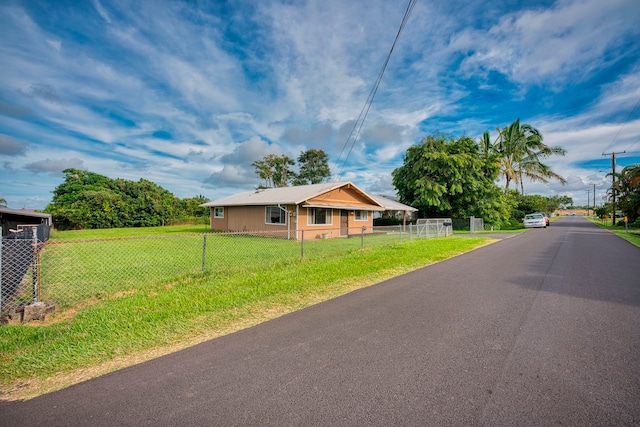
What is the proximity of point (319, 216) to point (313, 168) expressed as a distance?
29.7 meters

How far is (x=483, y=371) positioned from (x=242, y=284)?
191 inches

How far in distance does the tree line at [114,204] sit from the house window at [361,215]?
13.1 metres

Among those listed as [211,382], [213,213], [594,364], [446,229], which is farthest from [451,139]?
[211,382]

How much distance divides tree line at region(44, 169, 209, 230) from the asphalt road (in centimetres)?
2345

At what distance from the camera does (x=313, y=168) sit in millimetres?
48625

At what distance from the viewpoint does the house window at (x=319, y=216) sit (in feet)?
63.0

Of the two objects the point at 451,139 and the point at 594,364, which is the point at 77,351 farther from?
the point at 451,139

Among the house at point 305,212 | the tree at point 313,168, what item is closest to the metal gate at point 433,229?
the house at point 305,212

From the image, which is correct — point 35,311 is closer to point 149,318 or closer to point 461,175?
point 149,318

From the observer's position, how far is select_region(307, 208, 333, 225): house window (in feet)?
63.0

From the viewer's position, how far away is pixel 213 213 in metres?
25.3

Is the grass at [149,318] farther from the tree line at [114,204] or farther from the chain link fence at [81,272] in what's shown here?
the tree line at [114,204]

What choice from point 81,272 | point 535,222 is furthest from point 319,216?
point 535,222

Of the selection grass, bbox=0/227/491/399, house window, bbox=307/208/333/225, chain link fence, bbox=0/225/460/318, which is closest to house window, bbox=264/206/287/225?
house window, bbox=307/208/333/225
